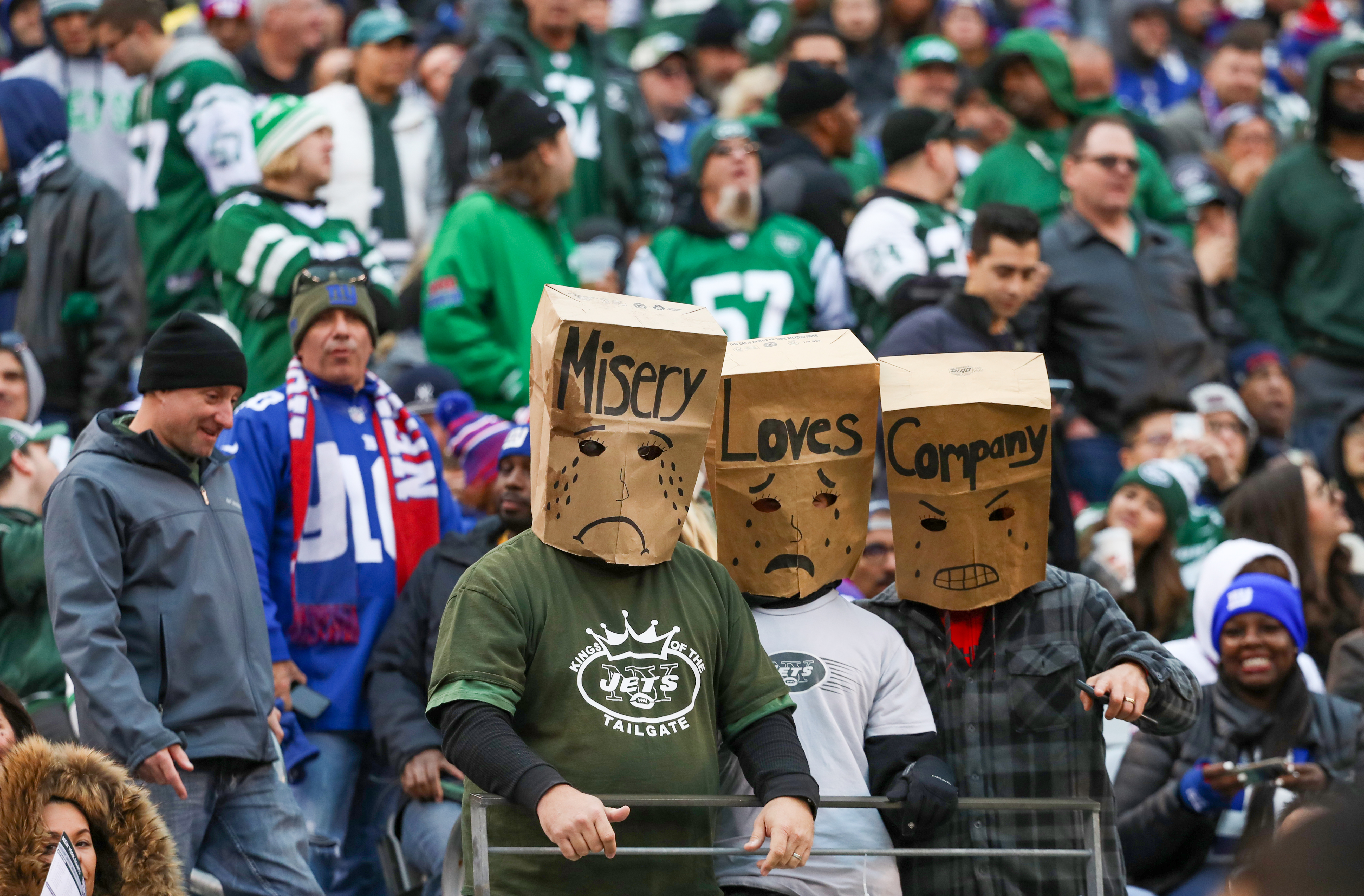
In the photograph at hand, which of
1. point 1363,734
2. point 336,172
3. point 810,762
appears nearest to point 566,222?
point 336,172

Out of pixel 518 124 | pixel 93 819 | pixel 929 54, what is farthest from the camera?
pixel 929 54

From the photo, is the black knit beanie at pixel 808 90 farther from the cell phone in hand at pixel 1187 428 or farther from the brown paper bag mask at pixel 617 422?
the brown paper bag mask at pixel 617 422

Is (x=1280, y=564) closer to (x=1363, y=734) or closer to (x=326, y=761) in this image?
(x=1363, y=734)

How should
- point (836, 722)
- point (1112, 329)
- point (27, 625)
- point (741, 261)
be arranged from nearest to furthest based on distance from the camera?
1. point (836, 722)
2. point (27, 625)
3. point (741, 261)
4. point (1112, 329)

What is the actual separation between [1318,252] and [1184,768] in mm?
4876

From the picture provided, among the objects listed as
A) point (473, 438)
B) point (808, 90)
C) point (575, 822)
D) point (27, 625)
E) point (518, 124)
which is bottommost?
point (27, 625)

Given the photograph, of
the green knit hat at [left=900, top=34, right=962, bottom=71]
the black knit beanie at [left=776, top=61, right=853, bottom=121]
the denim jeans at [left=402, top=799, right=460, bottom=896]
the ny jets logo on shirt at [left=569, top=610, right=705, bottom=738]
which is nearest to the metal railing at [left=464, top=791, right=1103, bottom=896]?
the ny jets logo on shirt at [left=569, top=610, right=705, bottom=738]

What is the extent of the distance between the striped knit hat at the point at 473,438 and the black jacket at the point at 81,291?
64.3 inches

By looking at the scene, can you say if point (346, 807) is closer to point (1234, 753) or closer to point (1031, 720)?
point (1031, 720)

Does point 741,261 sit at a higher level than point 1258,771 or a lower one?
higher

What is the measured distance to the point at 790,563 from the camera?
161 inches

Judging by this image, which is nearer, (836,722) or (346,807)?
(836,722)

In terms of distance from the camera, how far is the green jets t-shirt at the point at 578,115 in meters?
9.54

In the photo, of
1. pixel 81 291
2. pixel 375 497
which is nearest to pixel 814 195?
pixel 81 291
